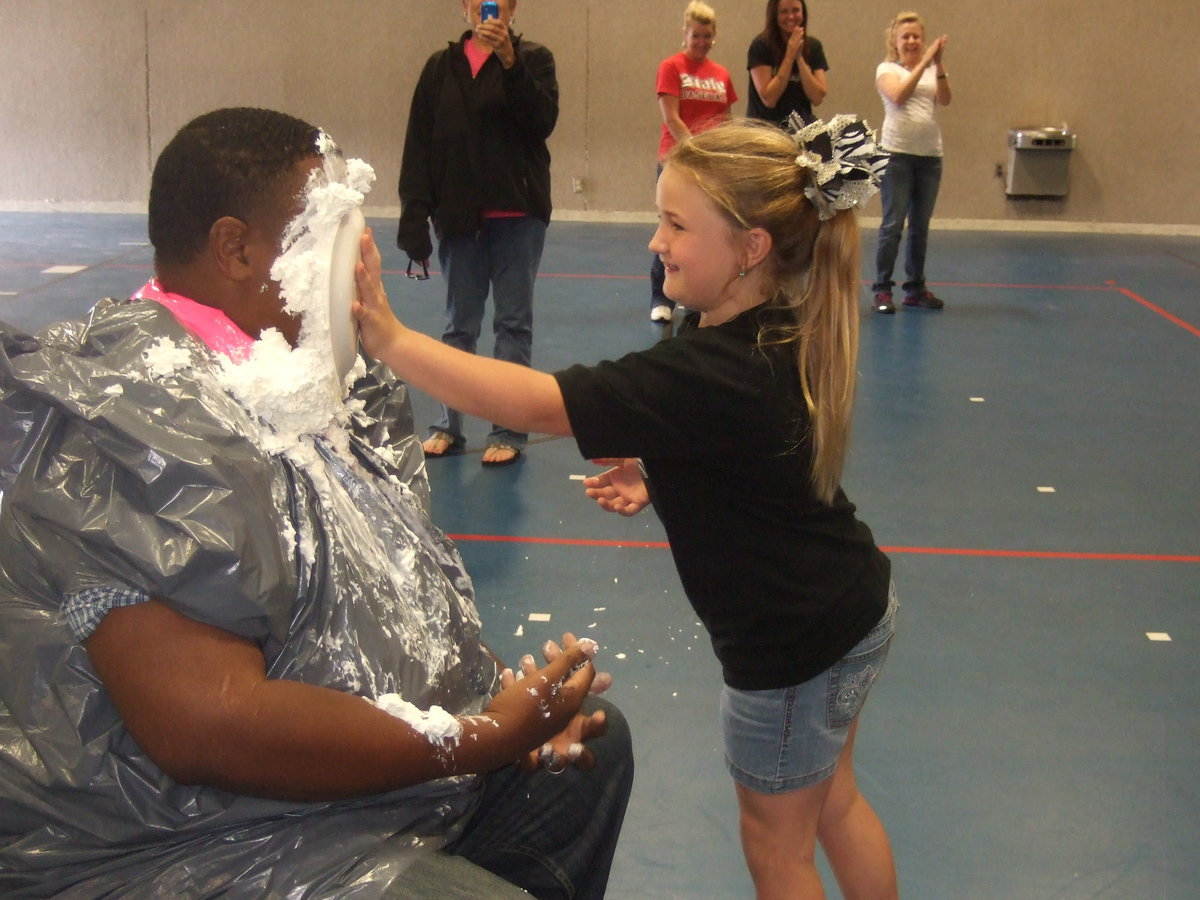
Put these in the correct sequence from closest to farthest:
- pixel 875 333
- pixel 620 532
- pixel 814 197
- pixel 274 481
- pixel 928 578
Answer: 1. pixel 274 481
2. pixel 814 197
3. pixel 928 578
4. pixel 620 532
5. pixel 875 333

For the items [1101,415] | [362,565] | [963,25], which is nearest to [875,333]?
[1101,415]

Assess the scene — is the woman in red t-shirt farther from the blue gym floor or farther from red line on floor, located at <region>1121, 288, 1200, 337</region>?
red line on floor, located at <region>1121, 288, 1200, 337</region>

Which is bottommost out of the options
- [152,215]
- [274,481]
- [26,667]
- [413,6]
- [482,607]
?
[482,607]

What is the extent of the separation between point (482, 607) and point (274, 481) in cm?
172

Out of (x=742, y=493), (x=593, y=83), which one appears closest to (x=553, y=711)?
(x=742, y=493)

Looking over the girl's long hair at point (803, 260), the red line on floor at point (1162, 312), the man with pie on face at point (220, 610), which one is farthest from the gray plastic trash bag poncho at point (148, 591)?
the red line on floor at point (1162, 312)

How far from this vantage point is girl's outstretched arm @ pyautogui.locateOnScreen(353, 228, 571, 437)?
1.41 metres

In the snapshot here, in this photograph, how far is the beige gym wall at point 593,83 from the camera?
8.66 m

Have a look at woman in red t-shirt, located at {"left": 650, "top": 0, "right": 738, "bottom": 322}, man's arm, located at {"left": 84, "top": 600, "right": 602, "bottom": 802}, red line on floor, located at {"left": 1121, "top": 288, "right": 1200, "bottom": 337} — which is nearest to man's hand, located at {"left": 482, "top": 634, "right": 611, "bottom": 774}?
man's arm, located at {"left": 84, "top": 600, "right": 602, "bottom": 802}

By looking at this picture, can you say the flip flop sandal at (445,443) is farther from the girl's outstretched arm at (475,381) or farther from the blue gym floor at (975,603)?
the girl's outstretched arm at (475,381)

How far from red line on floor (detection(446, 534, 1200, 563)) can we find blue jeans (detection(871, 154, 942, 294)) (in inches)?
121

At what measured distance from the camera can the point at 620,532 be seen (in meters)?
3.34

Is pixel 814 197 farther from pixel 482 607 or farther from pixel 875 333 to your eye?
pixel 875 333

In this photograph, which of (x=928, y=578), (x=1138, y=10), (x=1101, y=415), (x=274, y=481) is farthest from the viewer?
(x=1138, y=10)
